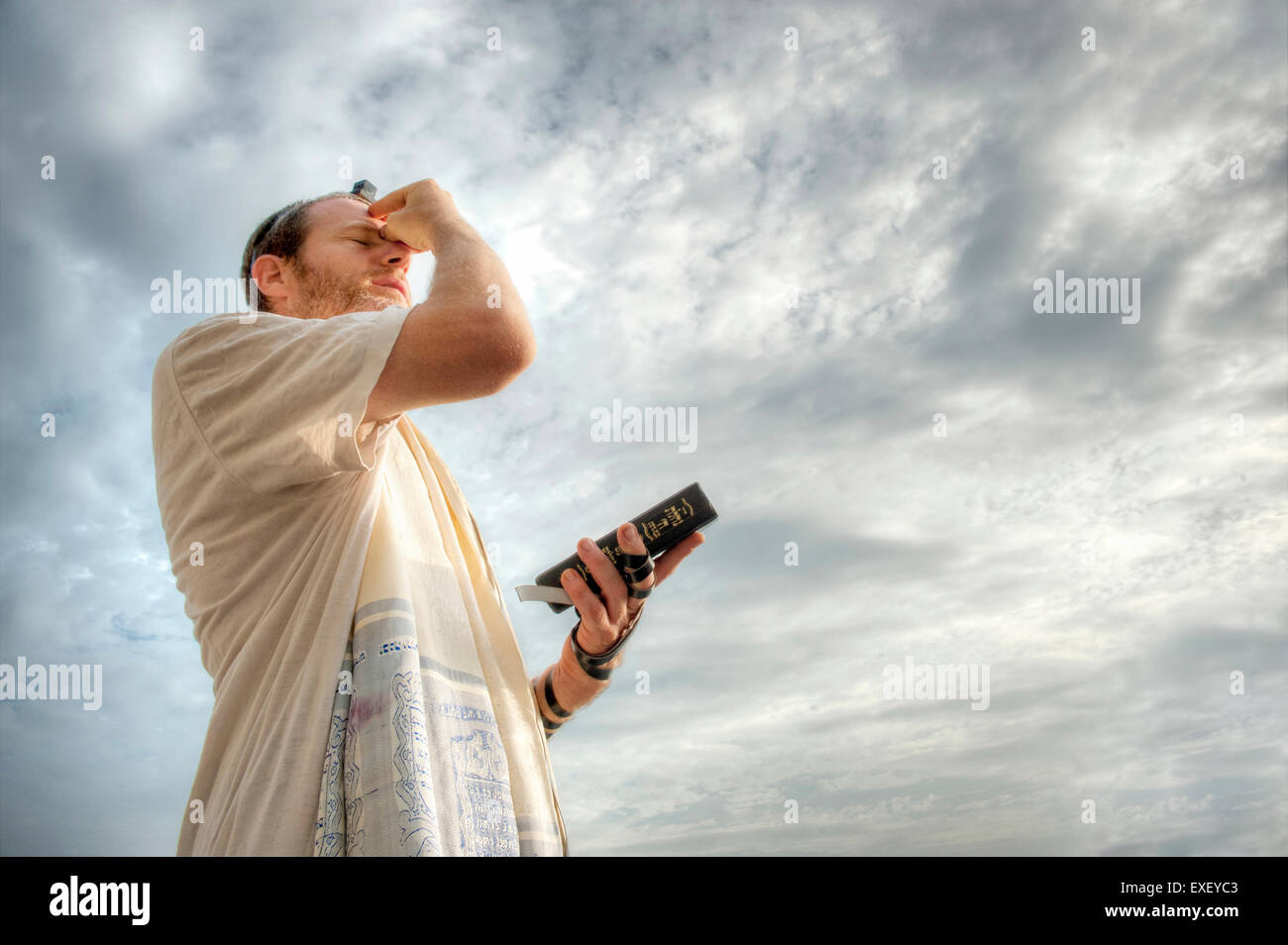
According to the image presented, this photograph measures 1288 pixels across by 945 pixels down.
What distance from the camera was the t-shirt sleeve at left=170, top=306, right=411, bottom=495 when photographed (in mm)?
1566

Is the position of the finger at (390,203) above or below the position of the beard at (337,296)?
above

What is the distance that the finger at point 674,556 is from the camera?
2230 millimetres

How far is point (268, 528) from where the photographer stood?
5.99ft

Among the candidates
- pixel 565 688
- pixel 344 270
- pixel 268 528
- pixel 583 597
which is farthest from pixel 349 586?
pixel 344 270

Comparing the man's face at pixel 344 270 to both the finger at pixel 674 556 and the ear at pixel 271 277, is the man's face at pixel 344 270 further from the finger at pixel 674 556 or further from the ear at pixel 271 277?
the finger at pixel 674 556

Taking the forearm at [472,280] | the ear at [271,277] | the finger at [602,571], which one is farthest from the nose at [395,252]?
the finger at [602,571]

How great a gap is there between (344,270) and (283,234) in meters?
0.32

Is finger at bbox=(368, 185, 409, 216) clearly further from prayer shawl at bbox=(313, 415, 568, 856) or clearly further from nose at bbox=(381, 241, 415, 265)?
prayer shawl at bbox=(313, 415, 568, 856)

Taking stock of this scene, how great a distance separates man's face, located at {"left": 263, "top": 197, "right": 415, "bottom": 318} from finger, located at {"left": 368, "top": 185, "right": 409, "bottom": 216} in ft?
0.14

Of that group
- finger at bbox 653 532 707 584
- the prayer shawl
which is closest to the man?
A: the prayer shawl

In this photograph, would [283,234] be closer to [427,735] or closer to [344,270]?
[344,270]

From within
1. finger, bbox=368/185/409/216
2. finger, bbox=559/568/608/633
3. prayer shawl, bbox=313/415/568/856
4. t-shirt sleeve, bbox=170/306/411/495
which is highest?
finger, bbox=368/185/409/216

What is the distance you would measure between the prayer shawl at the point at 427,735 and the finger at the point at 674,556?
0.49m
